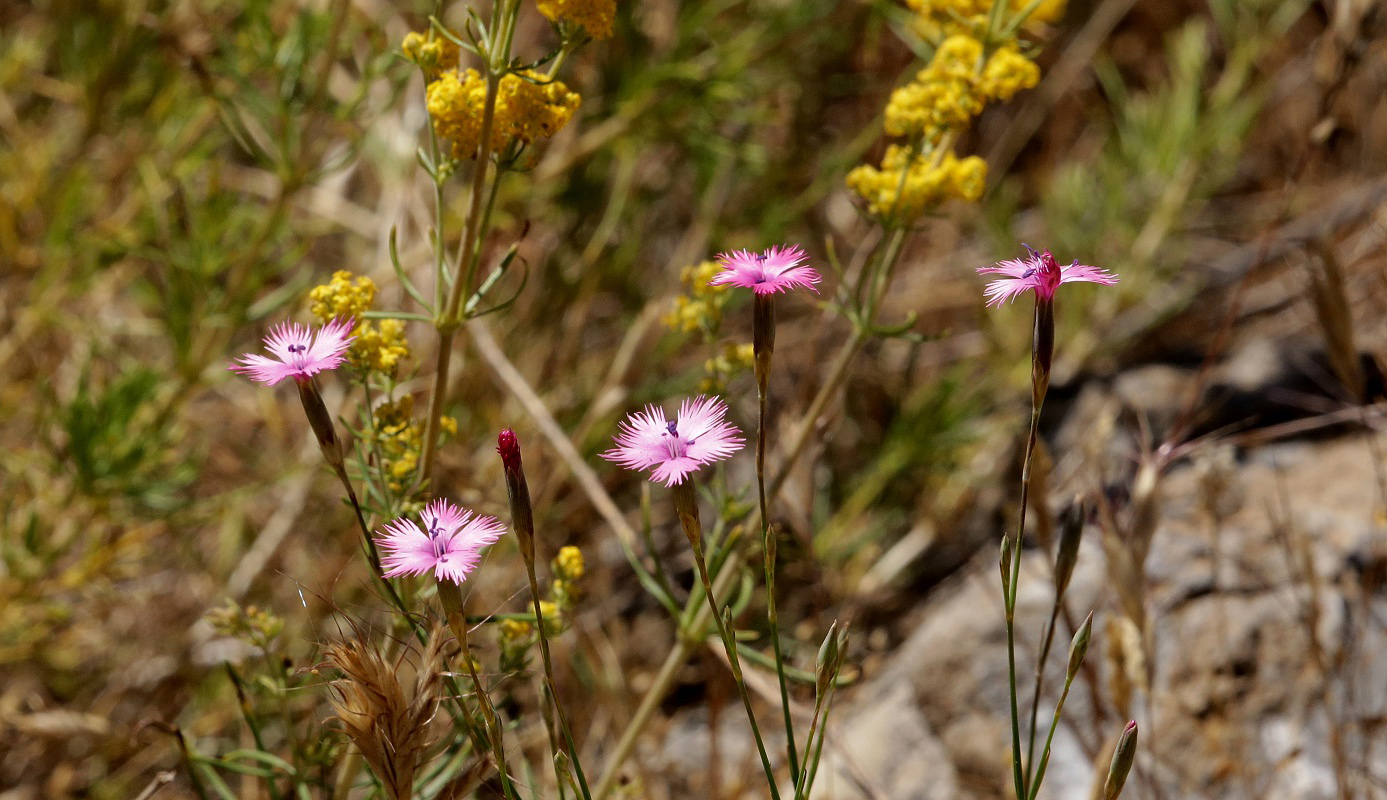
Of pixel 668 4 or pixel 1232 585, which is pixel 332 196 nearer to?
pixel 668 4

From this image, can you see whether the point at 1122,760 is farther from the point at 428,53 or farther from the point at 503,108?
the point at 428,53

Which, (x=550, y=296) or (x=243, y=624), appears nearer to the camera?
(x=243, y=624)

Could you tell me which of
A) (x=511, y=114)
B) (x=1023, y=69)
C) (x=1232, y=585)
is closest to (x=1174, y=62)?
(x=1232, y=585)

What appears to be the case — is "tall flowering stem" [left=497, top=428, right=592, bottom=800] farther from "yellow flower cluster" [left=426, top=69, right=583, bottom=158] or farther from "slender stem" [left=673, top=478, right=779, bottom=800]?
"yellow flower cluster" [left=426, top=69, right=583, bottom=158]

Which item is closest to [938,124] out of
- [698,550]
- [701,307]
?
[701,307]

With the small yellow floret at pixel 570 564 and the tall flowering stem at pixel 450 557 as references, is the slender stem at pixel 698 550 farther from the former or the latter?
the small yellow floret at pixel 570 564

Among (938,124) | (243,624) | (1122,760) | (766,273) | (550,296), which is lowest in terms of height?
(1122,760)

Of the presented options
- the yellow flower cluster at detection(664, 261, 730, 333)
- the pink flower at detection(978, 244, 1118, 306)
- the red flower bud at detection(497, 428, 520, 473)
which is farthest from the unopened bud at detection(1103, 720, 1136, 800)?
the yellow flower cluster at detection(664, 261, 730, 333)
